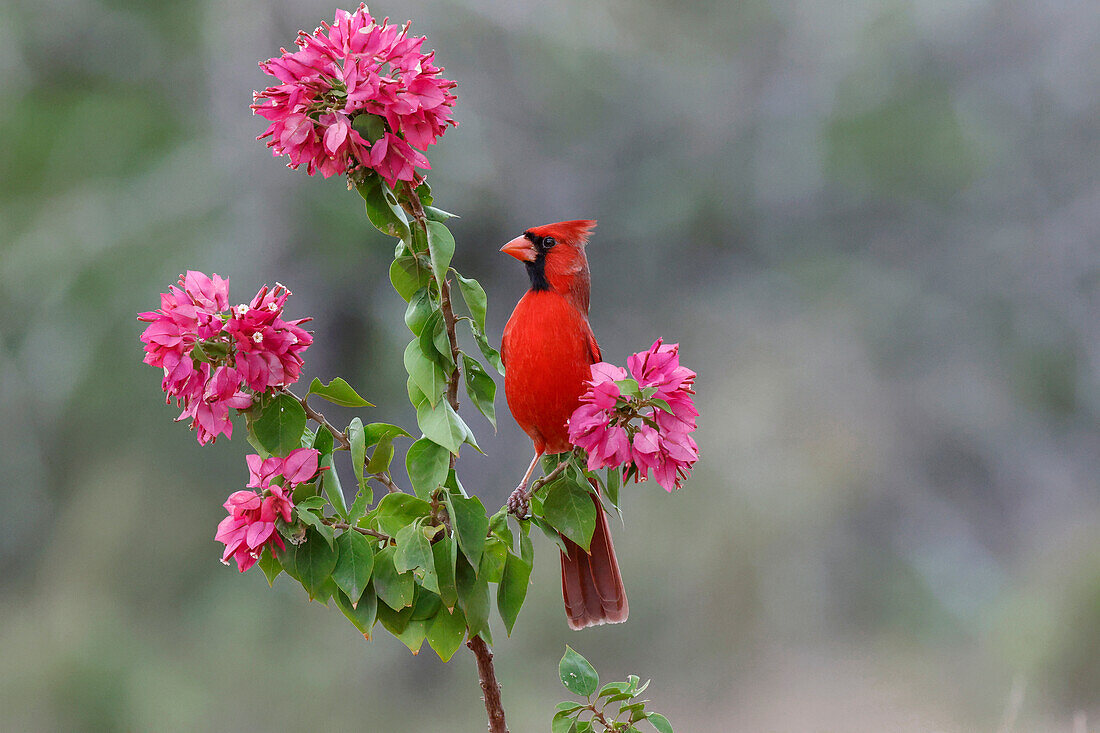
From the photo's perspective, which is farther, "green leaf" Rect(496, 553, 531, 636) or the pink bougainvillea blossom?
"green leaf" Rect(496, 553, 531, 636)

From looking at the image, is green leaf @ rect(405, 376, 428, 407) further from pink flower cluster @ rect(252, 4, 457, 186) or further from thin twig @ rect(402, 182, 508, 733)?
pink flower cluster @ rect(252, 4, 457, 186)

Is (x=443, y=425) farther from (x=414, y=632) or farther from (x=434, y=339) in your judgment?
(x=414, y=632)

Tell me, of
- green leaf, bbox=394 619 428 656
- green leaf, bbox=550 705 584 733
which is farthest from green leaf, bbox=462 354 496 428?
green leaf, bbox=550 705 584 733

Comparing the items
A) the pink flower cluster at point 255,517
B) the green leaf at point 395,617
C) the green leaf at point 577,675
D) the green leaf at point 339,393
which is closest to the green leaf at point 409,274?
the green leaf at point 339,393

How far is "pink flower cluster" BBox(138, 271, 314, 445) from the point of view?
0.88 meters

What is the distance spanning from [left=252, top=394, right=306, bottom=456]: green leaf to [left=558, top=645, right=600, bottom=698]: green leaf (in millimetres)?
386

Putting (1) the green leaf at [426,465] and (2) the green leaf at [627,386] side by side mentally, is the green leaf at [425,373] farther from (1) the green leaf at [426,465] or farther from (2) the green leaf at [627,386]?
(2) the green leaf at [627,386]

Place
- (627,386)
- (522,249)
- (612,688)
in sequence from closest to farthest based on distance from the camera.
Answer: (627,386)
(612,688)
(522,249)

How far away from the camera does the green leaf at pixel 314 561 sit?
934mm

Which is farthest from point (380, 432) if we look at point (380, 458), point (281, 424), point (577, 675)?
point (577, 675)

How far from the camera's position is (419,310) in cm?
99

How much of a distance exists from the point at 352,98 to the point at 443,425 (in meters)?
0.31

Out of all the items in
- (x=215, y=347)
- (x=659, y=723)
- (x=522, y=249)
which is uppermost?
(x=522, y=249)

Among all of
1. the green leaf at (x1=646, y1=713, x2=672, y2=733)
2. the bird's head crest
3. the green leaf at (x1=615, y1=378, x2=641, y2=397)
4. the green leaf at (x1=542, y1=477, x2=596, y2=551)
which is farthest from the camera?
the bird's head crest
